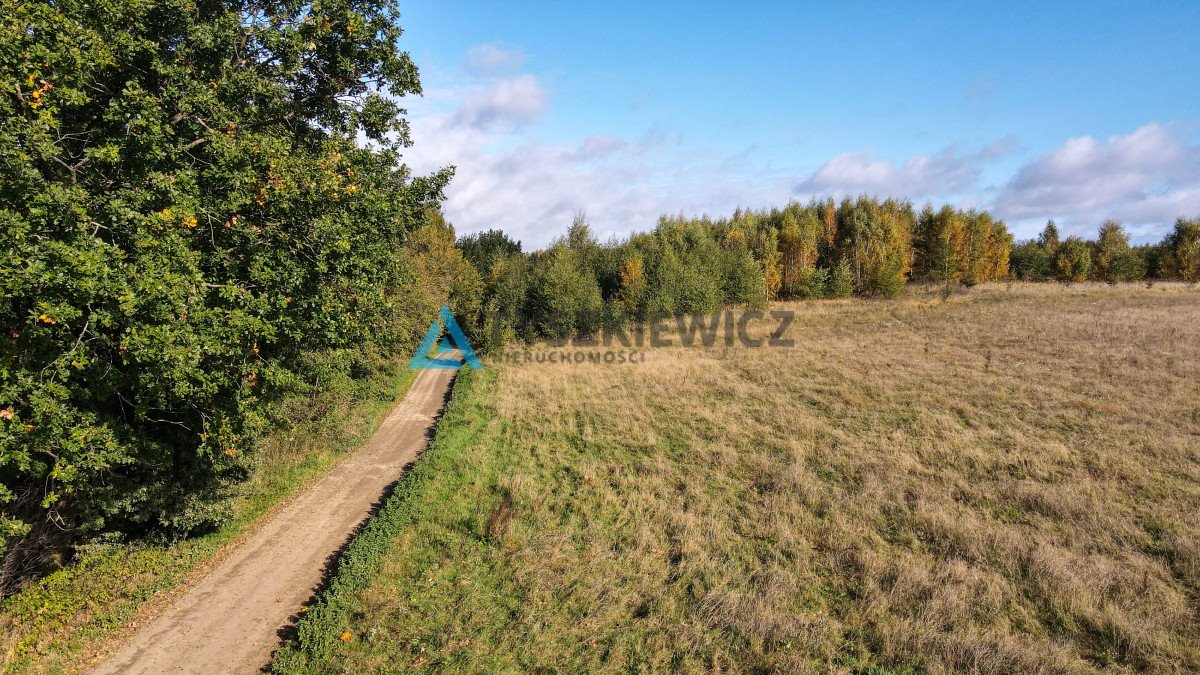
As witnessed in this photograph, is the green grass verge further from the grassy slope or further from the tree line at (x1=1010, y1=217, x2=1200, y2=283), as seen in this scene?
the tree line at (x1=1010, y1=217, x2=1200, y2=283)

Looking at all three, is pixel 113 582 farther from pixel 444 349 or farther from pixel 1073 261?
pixel 1073 261

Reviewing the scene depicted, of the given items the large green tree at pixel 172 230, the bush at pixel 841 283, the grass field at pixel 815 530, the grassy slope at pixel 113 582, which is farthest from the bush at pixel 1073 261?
the grassy slope at pixel 113 582

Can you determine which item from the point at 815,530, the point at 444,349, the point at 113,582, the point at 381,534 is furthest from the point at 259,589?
the point at 444,349

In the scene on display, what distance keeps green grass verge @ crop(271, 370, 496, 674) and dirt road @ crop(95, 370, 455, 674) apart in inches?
30.5

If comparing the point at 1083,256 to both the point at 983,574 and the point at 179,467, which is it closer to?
the point at 983,574

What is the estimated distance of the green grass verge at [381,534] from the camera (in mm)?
9336

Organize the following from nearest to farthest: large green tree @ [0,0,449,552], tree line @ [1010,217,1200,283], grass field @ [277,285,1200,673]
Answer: large green tree @ [0,0,449,552] → grass field @ [277,285,1200,673] → tree line @ [1010,217,1200,283]

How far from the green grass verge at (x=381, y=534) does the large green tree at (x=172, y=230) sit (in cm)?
387

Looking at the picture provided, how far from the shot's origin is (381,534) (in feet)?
42.8

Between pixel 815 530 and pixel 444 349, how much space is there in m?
40.2

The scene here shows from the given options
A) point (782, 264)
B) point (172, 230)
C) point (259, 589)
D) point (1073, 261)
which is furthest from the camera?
point (782, 264)

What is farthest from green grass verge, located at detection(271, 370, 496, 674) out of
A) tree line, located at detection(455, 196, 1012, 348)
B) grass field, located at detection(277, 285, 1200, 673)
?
tree line, located at detection(455, 196, 1012, 348)

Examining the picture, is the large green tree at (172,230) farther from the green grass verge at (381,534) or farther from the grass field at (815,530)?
the grass field at (815,530)

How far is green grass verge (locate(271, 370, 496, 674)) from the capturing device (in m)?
9.34
